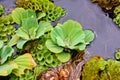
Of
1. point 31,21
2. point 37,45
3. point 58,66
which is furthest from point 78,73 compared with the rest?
point 31,21

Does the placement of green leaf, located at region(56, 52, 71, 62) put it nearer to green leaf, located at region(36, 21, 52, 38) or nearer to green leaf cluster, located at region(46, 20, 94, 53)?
green leaf cluster, located at region(46, 20, 94, 53)

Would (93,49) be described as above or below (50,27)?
below

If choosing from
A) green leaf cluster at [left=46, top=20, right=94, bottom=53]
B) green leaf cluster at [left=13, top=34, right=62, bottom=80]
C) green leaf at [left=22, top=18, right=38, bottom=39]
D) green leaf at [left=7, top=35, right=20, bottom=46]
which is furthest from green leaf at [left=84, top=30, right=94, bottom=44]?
green leaf at [left=7, top=35, right=20, bottom=46]

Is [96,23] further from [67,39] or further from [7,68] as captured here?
[7,68]

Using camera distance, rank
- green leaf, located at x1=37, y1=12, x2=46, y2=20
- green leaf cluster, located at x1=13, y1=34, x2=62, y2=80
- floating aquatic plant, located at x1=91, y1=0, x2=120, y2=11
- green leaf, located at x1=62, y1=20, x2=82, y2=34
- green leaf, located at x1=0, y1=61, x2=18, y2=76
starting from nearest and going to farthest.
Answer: green leaf, located at x1=0, y1=61, x2=18, y2=76
green leaf cluster, located at x1=13, y1=34, x2=62, y2=80
green leaf, located at x1=62, y1=20, x2=82, y2=34
green leaf, located at x1=37, y1=12, x2=46, y2=20
floating aquatic plant, located at x1=91, y1=0, x2=120, y2=11

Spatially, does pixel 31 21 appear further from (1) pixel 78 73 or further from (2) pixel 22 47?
(1) pixel 78 73
